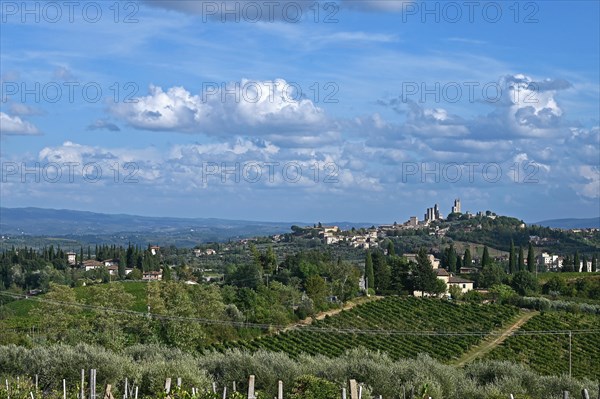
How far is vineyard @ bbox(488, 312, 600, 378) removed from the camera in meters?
42.8

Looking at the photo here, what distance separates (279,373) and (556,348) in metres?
24.9

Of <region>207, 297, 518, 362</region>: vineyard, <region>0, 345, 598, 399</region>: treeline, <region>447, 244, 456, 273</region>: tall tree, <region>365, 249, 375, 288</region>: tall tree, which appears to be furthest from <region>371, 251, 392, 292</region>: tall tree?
<region>0, 345, 598, 399</region>: treeline

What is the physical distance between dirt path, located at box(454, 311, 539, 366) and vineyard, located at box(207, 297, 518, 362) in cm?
47

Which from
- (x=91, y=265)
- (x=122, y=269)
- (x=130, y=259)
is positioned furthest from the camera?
(x=91, y=265)

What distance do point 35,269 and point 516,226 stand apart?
9714 cm

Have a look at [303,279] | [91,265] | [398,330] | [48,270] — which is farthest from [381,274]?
[91,265]

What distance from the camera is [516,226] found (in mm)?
158000

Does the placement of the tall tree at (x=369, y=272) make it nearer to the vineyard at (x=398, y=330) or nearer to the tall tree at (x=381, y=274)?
the tall tree at (x=381, y=274)

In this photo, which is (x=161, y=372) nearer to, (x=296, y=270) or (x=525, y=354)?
(x=525, y=354)

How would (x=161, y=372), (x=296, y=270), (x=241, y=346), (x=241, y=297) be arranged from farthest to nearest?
(x=296, y=270) < (x=241, y=297) < (x=241, y=346) < (x=161, y=372)

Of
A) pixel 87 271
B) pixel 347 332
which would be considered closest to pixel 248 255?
pixel 87 271

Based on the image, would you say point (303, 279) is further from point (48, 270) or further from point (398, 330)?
point (48, 270)

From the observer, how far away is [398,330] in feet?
171

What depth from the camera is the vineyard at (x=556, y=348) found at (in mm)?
42844
